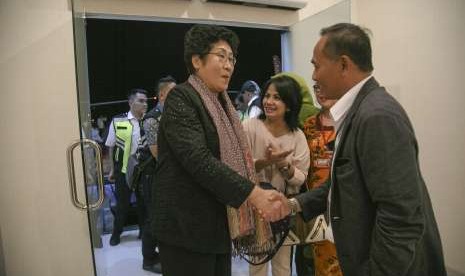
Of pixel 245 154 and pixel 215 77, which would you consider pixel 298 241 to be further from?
pixel 215 77

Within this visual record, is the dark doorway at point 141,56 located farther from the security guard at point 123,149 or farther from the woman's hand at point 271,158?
the woman's hand at point 271,158

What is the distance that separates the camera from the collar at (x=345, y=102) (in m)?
1.04

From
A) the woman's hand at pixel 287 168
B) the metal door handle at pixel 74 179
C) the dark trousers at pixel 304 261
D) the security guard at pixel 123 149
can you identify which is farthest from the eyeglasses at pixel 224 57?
the security guard at pixel 123 149

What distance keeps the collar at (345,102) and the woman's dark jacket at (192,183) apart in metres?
0.38

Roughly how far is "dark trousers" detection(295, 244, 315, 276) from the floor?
37cm

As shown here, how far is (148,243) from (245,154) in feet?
5.71

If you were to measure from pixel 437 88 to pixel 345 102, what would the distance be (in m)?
1.88

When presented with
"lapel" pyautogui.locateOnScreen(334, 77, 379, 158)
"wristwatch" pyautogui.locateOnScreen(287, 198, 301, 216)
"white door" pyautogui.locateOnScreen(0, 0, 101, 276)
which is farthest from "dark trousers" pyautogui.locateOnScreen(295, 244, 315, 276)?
"lapel" pyautogui.locateOnScreen(334, 77, 379, 158)

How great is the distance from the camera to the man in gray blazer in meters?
0.88

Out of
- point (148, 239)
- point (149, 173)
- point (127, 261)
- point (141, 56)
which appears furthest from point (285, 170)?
point (141, 56)

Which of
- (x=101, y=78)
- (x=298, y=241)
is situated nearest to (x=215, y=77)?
(x=298, y=241)

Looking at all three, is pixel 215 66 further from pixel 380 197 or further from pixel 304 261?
pixel 304 261

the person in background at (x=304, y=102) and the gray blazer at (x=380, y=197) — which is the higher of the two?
the person in background at (x=304, y=102)

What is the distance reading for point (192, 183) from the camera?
4.17 feet
